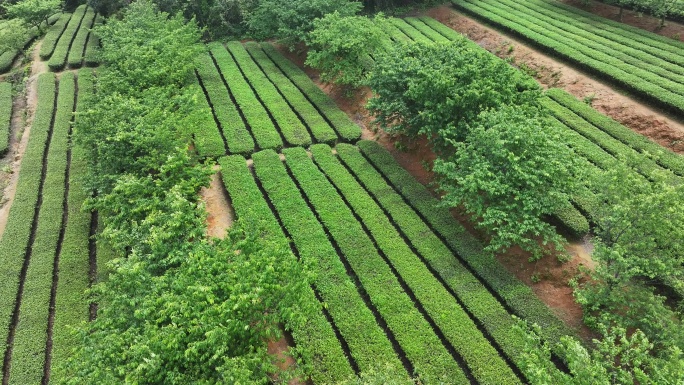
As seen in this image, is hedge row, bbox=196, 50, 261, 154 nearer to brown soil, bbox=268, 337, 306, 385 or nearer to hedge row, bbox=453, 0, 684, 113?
brown soil, bbox=268, 337, 306, 385

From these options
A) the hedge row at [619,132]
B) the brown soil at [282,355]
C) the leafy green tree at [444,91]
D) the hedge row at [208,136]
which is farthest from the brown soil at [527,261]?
the brown soil at [282,355]

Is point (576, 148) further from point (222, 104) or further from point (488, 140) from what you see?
point (222, 104)

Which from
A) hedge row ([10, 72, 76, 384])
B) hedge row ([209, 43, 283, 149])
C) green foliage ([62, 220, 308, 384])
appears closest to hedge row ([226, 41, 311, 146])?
hedge row ([209, 43, 283, 149])

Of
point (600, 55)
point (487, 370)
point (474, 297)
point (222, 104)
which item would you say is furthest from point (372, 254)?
point (600, 55)

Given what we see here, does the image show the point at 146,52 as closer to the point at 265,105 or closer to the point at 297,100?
the point at 265,105

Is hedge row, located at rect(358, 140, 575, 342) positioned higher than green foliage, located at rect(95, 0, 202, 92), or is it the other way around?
green foliage, located at rect(95, 0, 202, 92)

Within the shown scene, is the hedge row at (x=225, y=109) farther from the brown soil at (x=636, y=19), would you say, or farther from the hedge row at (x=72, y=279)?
the brown soil at (x=636, y=19)
